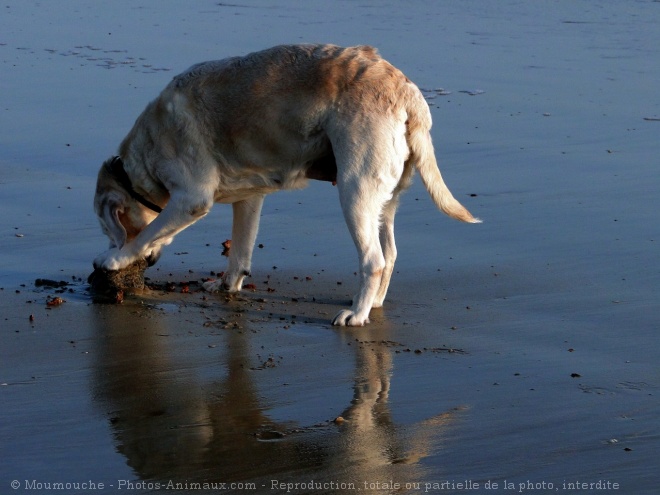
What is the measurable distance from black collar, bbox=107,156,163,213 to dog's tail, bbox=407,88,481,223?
1.72m

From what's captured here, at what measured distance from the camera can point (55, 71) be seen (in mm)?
13148

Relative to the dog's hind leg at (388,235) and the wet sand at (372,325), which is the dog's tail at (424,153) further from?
the wet sand at (372,325)

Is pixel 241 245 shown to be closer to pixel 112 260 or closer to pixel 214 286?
pixel 214 286

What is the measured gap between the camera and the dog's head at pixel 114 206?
749cm

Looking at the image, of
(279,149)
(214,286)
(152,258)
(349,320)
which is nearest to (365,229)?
(349,320)

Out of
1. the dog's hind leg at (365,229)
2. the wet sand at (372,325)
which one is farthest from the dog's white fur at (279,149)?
the wet sand at (372,325)

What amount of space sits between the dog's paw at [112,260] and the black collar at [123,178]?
0.41 m

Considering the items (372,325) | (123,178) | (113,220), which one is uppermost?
(123,178)

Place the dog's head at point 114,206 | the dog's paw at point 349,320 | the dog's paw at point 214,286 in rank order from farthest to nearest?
the dog's head at point 114,206 → the dog's paw at point 214,286 → the dog's paw at point 349,320

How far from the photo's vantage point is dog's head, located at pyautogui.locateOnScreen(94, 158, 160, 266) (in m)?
7.49

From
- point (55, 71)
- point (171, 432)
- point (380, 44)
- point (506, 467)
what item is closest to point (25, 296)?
point (171, 432)

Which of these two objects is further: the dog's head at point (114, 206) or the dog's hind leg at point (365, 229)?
the dog's head at point (114, 206)

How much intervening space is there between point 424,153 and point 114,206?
6.50 feet

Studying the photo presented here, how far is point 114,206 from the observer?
7520mm
